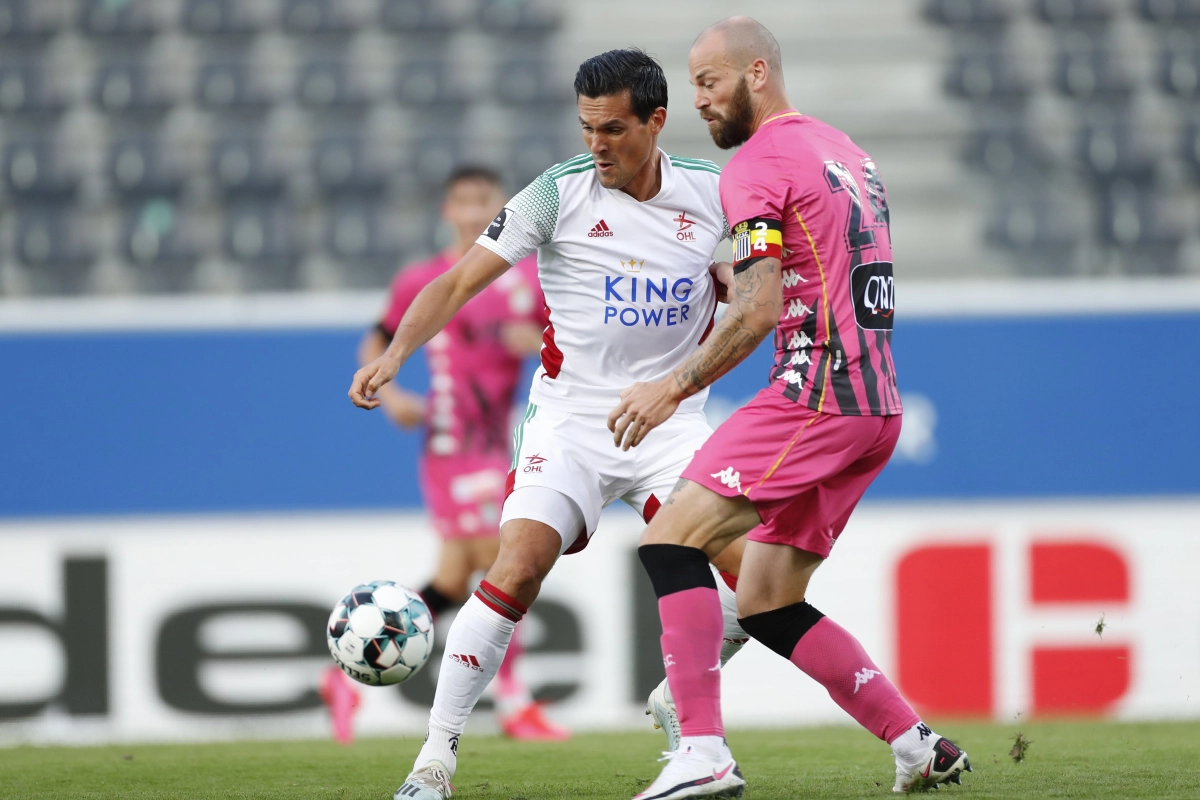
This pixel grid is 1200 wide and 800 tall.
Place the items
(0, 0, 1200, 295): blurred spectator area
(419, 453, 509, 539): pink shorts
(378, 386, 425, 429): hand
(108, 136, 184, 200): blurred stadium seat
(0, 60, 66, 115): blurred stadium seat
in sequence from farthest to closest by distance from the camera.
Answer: (0, 60, 66, 115): blurred stadium seat < (108, 136, 184, 200): blurred stadium seat < (0, 0, 1200, 295): blurred spectator area < (378, 386, 425, 429): hand < (419, 453, 509, 539): pink shorts

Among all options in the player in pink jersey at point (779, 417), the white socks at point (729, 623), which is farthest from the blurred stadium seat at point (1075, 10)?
the white socks at point (729, 623)

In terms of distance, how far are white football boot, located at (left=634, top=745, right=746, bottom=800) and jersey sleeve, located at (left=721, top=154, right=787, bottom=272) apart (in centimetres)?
119

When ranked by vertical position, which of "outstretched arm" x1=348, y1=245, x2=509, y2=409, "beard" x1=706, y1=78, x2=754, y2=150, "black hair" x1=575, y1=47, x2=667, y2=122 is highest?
"black hair" x1=575, y1=47, x2=667, y2=122

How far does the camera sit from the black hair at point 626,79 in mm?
3947

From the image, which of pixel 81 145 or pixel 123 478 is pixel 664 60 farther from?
pixel 123 478

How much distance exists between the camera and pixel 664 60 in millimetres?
10344

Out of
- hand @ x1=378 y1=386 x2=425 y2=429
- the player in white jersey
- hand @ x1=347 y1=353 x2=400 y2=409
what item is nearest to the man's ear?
the player in white jersey

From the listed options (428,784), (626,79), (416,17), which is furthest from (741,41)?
(416,17)

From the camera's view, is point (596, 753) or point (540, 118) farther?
point (540, 118)

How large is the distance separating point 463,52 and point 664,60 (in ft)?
4.69

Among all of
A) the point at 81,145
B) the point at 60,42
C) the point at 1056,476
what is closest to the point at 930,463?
the point at 1056,476

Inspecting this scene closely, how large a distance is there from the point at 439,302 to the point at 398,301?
2523mm

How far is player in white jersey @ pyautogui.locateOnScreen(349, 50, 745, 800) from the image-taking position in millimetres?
3932

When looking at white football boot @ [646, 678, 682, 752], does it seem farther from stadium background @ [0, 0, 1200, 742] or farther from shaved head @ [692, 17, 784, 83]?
stadium background @ [0, 0, 1200, 742]
